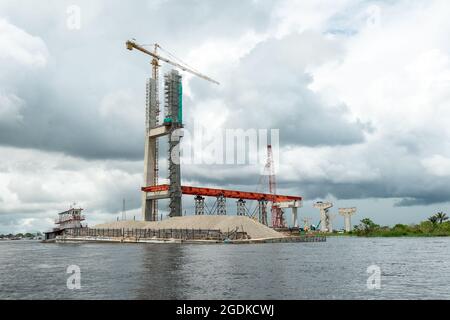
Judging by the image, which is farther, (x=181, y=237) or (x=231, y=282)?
(x=181, y=237)

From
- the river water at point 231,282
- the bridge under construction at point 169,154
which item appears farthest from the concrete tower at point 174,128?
the river water at point 231,282

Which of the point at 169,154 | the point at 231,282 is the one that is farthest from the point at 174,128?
the point at 231,282

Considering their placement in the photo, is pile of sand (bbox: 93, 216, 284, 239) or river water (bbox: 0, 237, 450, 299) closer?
river water (bbox: 0, 237, 450, 299)

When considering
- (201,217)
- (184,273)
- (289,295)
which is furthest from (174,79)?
(289,295)

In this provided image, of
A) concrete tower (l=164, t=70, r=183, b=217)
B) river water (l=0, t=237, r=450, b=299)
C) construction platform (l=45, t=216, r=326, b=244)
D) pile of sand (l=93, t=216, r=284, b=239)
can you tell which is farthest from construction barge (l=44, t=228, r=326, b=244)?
river water (l=0, t=237, r=450, b=299)

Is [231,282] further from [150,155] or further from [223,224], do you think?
[150,155]

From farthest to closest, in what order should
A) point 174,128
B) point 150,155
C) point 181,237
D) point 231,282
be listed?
1. point 150,155
2. point 174,128
3. point 181,237
4. point 231,282

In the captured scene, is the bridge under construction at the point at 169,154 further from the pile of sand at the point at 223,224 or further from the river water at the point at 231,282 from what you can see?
the river water at the point at 231,282

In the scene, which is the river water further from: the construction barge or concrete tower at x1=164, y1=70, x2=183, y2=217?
concrete tower at x1=164, y1=70, x2=183, y2=217

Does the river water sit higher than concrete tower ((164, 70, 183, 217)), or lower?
lower

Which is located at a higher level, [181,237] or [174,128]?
[174,128]
